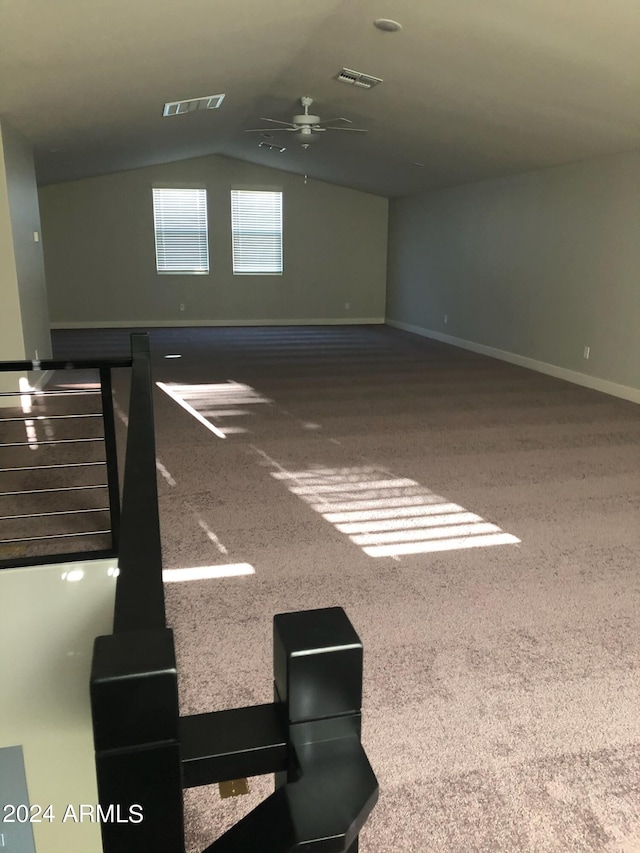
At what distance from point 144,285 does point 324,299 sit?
3.35m

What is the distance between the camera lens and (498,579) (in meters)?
2.82

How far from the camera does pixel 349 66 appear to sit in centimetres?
561

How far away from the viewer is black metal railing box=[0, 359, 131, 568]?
8.92 feet

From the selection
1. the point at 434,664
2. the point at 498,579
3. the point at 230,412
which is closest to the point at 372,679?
the point at 434,664

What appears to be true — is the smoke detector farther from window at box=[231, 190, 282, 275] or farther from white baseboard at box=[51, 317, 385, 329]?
white baseboard at box=[51, 317, 385, 329]

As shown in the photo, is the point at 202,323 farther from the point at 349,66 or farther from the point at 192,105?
the point at 349,66

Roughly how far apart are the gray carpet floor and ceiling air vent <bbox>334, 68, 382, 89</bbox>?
2895 mm

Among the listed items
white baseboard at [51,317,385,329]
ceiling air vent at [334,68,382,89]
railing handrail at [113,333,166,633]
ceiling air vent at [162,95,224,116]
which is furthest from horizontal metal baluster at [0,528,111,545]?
white baseboard at [51,317,385,329]

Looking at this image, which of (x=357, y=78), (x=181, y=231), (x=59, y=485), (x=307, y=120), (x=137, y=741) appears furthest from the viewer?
(x=181, y=231)

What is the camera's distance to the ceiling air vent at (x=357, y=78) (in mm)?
5727

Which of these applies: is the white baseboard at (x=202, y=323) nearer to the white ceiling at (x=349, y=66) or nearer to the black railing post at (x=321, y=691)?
the white ceiling at (x=349, y=66)

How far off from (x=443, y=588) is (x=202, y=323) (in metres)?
10.0

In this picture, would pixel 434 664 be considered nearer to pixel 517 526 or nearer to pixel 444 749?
pixel 444 749

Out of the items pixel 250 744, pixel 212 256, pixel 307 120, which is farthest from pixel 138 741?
pixel 212 256
